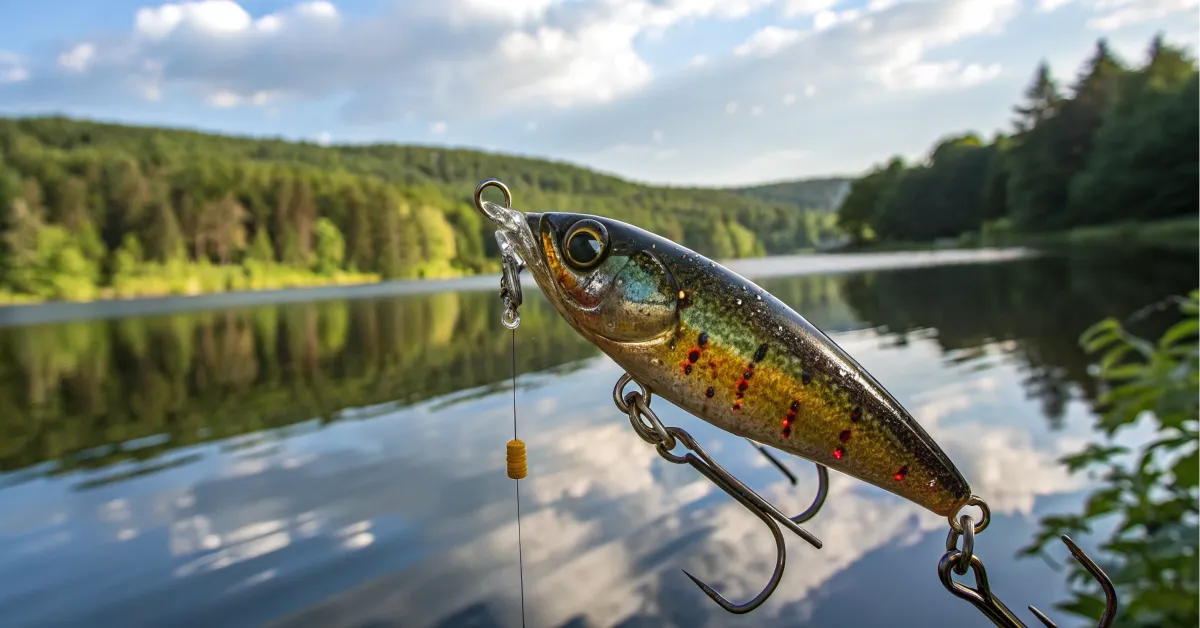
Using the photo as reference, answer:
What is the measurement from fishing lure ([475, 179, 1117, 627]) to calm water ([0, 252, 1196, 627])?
5080mm

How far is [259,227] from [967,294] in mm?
56421

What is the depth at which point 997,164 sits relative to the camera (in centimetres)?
6419

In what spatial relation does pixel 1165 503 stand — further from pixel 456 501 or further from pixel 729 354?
pixel 456 501

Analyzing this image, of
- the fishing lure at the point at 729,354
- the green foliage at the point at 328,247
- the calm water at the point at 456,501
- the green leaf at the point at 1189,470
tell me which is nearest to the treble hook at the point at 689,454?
the fishing lure at the point at 729,354

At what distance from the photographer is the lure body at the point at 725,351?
84 cm

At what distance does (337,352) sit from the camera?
18766 mm

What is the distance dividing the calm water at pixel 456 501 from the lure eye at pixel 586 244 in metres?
5.21

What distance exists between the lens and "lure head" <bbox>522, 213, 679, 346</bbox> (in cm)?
84

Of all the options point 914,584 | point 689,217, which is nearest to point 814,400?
point 914,584

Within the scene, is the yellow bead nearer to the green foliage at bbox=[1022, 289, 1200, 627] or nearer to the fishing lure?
the fishing lure

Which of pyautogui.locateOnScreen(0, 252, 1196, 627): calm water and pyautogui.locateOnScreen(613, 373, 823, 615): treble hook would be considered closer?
pyautogui.locateOnScreen(613, 373, 823, 615): treble hook

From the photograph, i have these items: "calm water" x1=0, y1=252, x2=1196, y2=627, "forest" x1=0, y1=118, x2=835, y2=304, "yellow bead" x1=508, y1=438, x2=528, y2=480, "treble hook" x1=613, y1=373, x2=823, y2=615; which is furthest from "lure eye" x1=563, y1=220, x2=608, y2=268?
"forest" x1=0, y1=118, x2=835, y2=304

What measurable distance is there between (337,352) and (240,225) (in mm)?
49506

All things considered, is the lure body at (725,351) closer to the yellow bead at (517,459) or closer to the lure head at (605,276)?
the lure head at (605,276)
